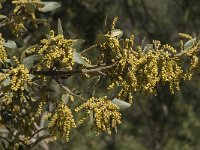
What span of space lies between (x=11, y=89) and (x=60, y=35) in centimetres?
20

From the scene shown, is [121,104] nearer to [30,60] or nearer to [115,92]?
[115,92]

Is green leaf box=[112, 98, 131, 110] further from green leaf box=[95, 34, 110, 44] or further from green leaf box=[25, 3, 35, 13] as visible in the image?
green leaf box=[25, 3, 35, 13]

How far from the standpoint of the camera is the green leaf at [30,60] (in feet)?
4.83

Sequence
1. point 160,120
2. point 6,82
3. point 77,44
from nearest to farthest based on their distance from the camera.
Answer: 1. point 6,82
2. point 77,44
3. point 160,120

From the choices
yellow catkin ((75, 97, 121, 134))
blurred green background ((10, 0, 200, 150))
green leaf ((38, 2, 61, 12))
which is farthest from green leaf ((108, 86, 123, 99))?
blurred green background ((10, 0, 200, 150))

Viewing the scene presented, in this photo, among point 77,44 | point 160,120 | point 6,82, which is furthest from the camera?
point 160,120

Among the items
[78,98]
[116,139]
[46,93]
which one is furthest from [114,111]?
[116,139]

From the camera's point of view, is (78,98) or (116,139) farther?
(116,139)

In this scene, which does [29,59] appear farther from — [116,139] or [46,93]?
[116,139]

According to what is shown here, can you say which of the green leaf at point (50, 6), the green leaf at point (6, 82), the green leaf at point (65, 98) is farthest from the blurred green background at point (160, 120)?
the green leaf at point (6, 82)

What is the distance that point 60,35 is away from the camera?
57.5 inches

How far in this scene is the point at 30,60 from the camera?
4.85 ft

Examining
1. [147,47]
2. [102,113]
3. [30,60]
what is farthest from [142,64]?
[30,60]

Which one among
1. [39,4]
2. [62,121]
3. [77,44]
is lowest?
[62,121]
